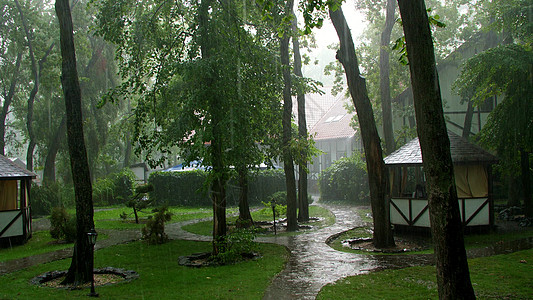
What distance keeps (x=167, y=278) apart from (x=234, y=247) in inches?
80.9

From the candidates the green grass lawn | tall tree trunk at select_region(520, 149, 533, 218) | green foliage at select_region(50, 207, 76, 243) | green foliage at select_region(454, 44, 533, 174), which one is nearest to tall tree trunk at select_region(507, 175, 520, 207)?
green foliage at select_region(454, 44, 533, 174)

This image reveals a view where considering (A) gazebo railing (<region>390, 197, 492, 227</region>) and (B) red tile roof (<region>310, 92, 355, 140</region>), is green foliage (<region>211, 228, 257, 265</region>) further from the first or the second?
(B) red tile roof (<region>310, 92, 355, 140</region>)

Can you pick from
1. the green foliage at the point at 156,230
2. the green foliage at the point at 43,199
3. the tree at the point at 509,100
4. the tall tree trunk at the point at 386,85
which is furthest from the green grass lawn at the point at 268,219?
the green foliage at the point at 43,199

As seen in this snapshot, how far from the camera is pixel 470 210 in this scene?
14.6 meters

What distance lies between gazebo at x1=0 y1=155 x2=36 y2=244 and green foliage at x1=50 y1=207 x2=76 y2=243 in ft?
3.36

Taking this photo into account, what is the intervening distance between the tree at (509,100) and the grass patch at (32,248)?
1580 cm

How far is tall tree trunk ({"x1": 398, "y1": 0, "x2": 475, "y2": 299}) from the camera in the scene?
18.8ft

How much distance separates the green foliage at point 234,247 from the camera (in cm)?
1091

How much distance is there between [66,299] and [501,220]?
16008 mm

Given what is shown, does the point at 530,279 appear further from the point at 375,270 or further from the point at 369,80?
the point at 369,80

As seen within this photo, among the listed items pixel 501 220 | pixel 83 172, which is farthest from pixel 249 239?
pixel 501 220

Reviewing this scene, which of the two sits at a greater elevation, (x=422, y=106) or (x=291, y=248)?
(x=422, y=106)

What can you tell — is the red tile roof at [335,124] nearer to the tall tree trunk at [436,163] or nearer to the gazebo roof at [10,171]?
the gazebo roof at [10,171]

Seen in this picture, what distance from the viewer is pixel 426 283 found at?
326 inches
